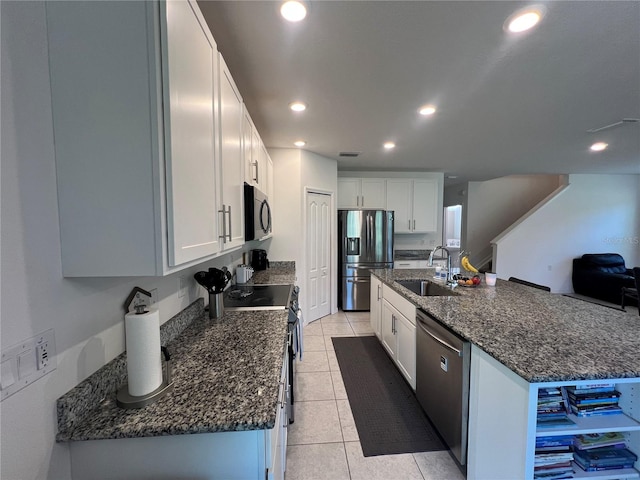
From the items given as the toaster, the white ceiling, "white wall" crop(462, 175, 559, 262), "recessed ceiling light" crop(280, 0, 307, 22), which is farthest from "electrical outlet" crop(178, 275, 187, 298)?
"white wall" crop(462, 175, 559, 262)

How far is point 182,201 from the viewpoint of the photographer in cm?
89

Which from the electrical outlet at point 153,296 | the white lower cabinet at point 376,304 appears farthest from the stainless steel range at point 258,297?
the white lower cabinet at point 376,304

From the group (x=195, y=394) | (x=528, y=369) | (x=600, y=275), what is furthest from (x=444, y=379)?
(x=600, y=275)

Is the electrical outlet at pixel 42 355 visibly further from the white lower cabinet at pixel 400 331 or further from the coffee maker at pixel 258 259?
the coffee maker at pixel 258 259

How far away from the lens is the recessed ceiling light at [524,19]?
4.20ft

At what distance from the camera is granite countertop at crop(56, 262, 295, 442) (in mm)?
807

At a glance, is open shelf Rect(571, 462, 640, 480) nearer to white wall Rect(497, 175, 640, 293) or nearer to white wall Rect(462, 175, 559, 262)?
white wall Rect(497, 175, 640, 293)

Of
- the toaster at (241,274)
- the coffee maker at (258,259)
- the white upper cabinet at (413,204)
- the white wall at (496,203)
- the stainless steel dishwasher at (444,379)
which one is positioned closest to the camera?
the stainless steel dishwasher at (444,379)

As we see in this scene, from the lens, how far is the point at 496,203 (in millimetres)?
6938

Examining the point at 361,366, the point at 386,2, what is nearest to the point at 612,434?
the point at 361,366

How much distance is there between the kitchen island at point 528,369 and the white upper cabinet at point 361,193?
3410 millimetres

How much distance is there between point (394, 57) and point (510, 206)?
6965mm

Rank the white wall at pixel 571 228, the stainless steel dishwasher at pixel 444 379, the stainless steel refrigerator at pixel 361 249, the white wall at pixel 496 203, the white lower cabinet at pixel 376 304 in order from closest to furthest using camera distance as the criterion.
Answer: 1. the stainless steel dishwasher at pixel 444 379
2. the white lower cabinet at pixel 376 304
3. the stainless steel refrigerator at pixel 361 249
4. the white wall at pixel 571 228
5. the white wall at pixel 496 203

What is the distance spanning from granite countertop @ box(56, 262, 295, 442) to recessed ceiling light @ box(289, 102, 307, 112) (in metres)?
1.91
